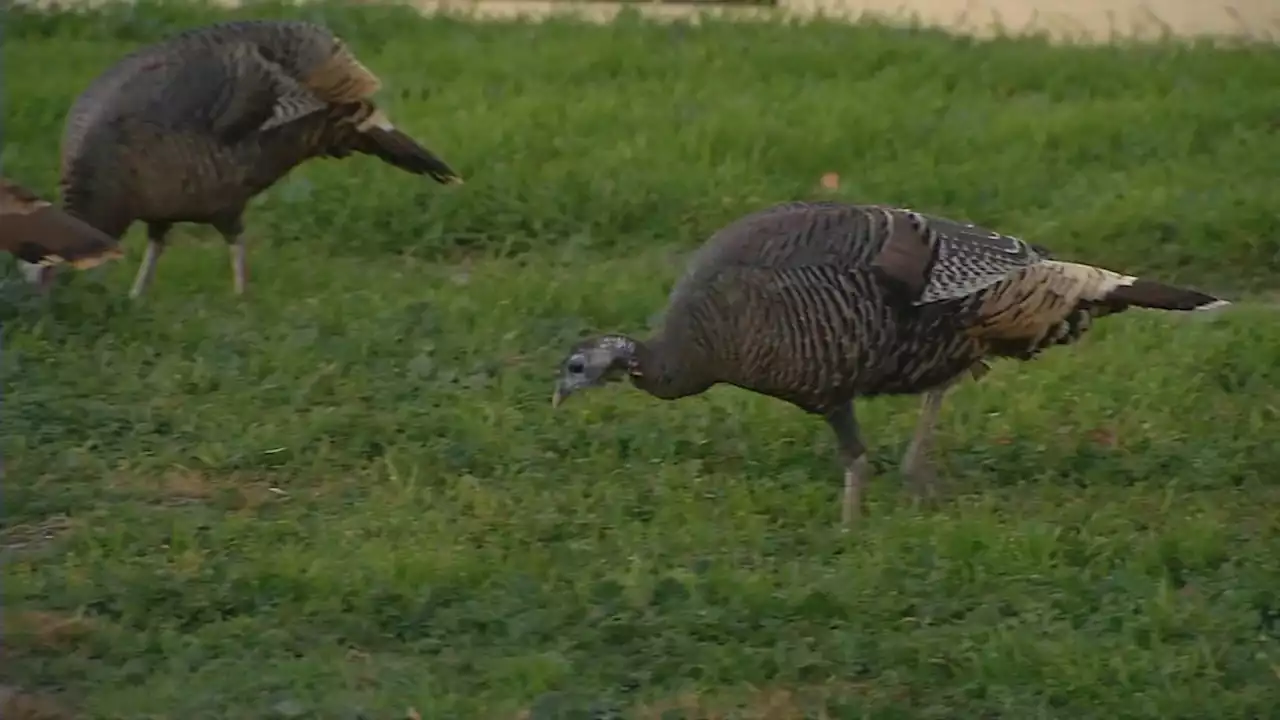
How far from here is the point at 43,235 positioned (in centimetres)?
532

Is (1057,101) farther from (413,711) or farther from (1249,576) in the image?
(413,711)

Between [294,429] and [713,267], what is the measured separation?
144 centimetres

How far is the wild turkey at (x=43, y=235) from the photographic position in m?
5.18

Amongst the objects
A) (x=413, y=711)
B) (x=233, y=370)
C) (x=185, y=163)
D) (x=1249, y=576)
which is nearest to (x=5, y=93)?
(x=185, y=163)

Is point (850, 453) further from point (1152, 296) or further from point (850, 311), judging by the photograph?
point (1152, 296)

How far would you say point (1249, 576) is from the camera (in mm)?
4680

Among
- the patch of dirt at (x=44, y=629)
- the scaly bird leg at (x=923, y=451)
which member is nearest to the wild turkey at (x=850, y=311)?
the scaly bird leg at (x=923, y=451)

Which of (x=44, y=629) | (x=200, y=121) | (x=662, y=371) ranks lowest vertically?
(x=44, y=629)

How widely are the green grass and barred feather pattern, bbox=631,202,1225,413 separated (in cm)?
38

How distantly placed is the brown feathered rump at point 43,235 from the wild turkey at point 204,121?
3.23ft

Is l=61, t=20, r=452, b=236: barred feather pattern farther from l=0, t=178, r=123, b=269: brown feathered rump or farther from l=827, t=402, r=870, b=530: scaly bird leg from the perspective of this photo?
l=827, t=402, r=870, b=530: scaly bird leg

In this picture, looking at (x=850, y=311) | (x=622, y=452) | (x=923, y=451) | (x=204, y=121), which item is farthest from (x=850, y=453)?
(x=204, y=121)

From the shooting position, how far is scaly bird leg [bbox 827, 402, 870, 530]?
5113 millimetres

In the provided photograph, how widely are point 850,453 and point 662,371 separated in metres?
0.58
